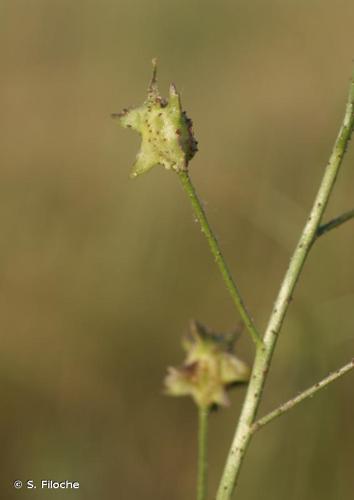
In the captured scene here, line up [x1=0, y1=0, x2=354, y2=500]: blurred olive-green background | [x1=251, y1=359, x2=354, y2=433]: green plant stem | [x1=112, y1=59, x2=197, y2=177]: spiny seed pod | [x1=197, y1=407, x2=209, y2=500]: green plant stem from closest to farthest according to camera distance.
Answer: [x1=251, y1=359, x2=354, y2=433]: green plant stem → [x1=112, y1=59, x2=197, y2=177]: spiny seed pod → [x1=197, y1=407, x2=209, y2=500]: green plant stem → [x1=0, y1=0, x2=354, y2=500]: blurred olive-green background

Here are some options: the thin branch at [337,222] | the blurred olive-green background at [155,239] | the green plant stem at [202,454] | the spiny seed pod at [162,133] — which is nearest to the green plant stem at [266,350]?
the thin branch at [337,222]

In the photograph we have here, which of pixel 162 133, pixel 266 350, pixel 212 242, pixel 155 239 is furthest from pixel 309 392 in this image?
pixel 155 239

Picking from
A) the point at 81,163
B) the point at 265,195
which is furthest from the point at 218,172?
the point at 265,195

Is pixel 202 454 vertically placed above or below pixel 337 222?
below

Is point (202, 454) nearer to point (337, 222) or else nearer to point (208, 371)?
point (208, 371)

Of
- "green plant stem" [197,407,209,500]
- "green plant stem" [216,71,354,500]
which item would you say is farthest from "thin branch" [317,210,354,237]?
"green plant stem" [197,407,209,500]

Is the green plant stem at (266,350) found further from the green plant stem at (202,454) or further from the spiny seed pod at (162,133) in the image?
the spiny seed pod at (162,133)

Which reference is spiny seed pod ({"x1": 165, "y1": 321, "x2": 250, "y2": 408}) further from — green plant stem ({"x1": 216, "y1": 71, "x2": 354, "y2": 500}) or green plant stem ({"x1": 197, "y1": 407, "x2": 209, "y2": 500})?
green plant stem ({"x1": 216, "y1": 71, "x2": 354, "y2": 500})
